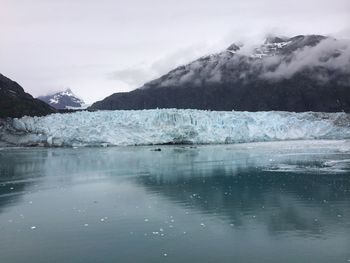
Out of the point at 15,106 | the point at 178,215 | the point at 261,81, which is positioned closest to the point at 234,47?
the point at 261,81

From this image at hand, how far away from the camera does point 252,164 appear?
25.2m

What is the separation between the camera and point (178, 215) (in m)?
12.5

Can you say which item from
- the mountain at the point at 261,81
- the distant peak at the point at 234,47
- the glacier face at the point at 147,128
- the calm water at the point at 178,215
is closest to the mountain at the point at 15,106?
the glacier face at the point at 147,128

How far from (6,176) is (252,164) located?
12.8m

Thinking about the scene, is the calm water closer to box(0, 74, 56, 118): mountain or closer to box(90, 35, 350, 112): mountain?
box(0, 74, 56, 118): mountain

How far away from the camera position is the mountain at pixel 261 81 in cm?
13238

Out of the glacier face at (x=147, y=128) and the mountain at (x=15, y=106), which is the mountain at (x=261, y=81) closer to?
the mountain at (x=15, y=106)

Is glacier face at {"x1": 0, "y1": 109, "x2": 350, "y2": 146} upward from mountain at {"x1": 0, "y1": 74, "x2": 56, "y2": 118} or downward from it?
downward

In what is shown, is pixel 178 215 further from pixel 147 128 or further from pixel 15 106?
pixel 15 106

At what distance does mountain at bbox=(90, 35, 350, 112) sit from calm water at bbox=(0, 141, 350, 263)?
10951cm

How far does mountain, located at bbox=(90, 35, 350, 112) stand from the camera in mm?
132375

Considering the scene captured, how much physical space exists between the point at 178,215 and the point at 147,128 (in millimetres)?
32225

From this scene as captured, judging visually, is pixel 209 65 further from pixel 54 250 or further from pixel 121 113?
pixel 54 250

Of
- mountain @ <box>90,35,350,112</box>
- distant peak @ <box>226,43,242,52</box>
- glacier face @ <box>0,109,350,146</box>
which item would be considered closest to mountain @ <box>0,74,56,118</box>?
glacier face @ <box>0,109,350,146</box>
